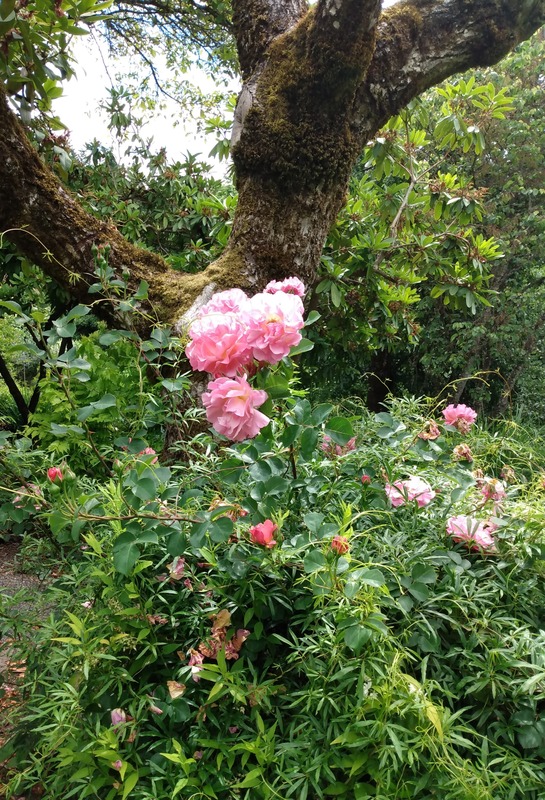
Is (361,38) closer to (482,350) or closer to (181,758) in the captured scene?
(181,758)

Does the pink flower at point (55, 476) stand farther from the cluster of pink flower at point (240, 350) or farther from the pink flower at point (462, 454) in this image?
the pink flower at point (462, 454)

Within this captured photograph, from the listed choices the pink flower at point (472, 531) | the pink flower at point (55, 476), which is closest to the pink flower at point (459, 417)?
the pink flower at point (472, 531)

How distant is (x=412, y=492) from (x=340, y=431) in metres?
0.26

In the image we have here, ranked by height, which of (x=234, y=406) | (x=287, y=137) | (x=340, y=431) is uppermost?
(x=287, y=137)

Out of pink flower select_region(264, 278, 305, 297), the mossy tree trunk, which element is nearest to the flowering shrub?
pink flower select_region(264, 278, 305, 297)

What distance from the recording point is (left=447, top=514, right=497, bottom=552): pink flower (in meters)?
1.02

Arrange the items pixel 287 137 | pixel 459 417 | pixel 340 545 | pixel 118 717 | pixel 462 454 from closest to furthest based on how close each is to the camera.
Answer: pixel 340 545
pixel 118 717
pixel 462 454
pixel 459 417
pixel 287 137

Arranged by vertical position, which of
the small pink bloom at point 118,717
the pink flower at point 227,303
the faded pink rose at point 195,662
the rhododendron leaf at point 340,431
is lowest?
the small pink bloom at point 118,717

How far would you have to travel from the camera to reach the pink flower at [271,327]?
2.87 feet

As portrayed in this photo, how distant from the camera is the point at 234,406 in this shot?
0.86m

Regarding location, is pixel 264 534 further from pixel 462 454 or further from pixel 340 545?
pixel 462 454

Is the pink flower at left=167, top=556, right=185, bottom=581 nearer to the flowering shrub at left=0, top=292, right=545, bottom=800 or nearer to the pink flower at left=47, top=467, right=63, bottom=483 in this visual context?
the flowering shrub at left=0, top=292, right=545, bottom=800

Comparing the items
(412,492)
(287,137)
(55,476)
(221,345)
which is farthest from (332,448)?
(287,137)

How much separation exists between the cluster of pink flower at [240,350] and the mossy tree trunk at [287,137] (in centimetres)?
97
